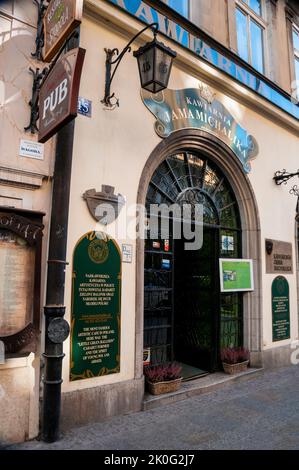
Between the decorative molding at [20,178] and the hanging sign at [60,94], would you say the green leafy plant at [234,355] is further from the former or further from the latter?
the hanging sign at [60,94]

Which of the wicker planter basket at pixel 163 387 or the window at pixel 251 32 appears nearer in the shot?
the wicker planter basket at pixel 163 387

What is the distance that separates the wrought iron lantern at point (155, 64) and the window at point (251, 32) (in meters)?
3.97

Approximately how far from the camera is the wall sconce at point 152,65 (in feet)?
16.4

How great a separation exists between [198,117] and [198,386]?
4.64 m

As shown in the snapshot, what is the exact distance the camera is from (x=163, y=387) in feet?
18.2

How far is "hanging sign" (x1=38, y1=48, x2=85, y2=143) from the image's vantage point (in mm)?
3465

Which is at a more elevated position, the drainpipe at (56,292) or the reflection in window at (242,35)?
the reflection in window at (242,35)

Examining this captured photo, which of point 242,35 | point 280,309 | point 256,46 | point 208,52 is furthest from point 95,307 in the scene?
point 256,46

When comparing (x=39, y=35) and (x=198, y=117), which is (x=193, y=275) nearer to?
(x=198, y=117)

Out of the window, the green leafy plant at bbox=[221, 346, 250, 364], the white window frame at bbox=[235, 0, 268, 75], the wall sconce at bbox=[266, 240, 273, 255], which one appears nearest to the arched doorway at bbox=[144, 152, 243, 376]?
the green leafy plant at bbox=[221, 346, 250, 364]

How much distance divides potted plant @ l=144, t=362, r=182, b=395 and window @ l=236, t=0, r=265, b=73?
682 cm

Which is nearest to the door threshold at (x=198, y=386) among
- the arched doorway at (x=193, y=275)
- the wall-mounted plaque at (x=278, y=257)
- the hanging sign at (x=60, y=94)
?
the arched doorway at (x=193, y=275)

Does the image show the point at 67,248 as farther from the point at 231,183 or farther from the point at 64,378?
the point at 231,183

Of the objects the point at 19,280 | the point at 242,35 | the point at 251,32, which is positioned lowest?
the point at 19,280
